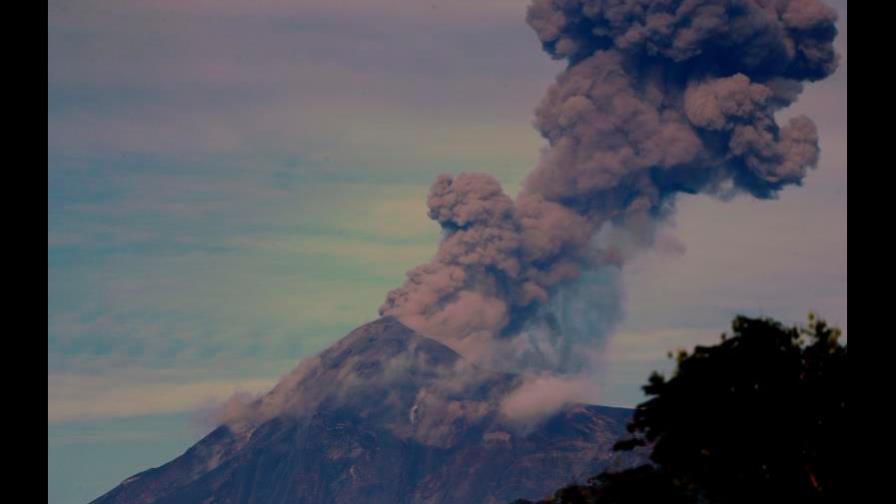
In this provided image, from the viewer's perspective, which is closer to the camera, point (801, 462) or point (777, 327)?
point (801, 462)

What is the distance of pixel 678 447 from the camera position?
40.6m

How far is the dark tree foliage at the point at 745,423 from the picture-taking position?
3922 cm

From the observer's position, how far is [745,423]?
40125mm

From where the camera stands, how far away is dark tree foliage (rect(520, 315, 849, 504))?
3922 cm
